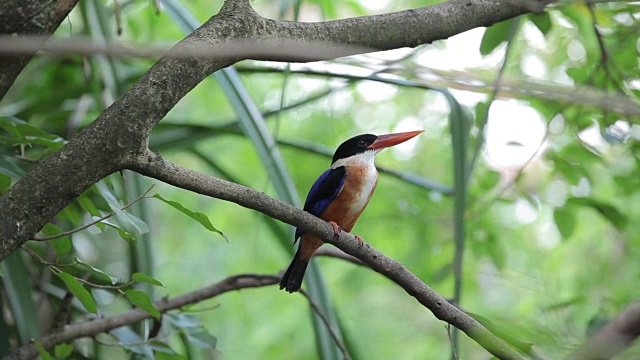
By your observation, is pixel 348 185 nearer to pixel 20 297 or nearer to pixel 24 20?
pixel 20 297

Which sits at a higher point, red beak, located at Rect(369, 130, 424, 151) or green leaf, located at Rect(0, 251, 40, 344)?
green leaf, located at Rect(0, 251, 40, 344)

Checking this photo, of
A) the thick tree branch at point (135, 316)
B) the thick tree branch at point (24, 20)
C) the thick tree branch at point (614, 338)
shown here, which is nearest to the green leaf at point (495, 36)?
the thick tree branch at point (135, 316)

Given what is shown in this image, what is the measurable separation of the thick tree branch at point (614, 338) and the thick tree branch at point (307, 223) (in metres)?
0.62

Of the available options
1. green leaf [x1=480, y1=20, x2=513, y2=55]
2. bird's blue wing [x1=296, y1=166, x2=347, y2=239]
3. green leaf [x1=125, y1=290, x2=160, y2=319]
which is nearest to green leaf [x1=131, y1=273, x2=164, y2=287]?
green leaf [x1=125, y1=290, x2=160, y2=319]

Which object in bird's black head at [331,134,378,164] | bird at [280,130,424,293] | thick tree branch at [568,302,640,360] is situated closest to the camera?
thick tree branch at [568,302,640,360]

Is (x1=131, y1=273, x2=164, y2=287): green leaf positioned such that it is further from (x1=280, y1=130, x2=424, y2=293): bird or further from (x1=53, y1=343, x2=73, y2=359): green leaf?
(x1=280, y1=130, x2=424, y2=293): bird

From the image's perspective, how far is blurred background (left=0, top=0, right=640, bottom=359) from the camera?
6.09ft

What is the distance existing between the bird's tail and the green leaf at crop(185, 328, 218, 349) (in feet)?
0.74

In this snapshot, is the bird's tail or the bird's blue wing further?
the bird's blue wing

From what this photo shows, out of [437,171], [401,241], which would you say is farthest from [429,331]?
[401,241]

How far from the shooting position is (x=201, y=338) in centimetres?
194

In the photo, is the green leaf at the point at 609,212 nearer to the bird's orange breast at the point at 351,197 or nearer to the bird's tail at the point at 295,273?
the bird's orange breast at the point at 351,197

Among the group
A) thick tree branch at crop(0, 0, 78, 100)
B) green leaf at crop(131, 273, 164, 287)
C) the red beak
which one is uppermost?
thick tree branch at crop(0, 0, 78, 100)

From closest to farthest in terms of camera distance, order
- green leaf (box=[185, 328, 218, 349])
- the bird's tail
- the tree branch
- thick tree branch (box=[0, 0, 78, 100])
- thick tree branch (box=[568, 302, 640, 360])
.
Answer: thick tree branch (box=[568, 302, 640, 360]), the tree branch, thick tree branch (box=[0, 0, 78, 100]), green leaf (box=[185, 328, 218, 349]), the bird's tail
